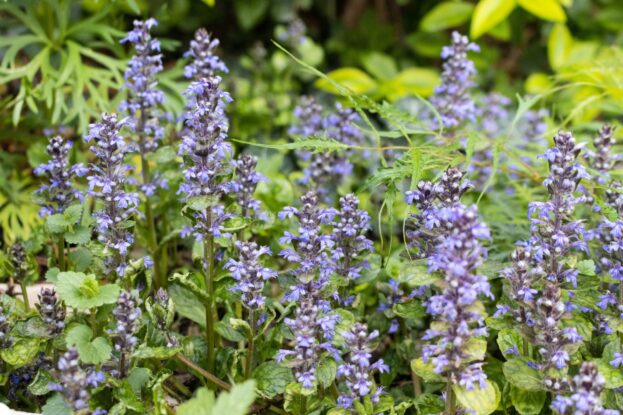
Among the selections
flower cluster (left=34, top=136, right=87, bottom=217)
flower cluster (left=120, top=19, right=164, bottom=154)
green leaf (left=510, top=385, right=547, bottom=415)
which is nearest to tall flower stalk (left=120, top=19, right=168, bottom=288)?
flower cluster (left=120, top=19, right=164, bottom=154)

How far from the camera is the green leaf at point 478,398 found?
223 cm

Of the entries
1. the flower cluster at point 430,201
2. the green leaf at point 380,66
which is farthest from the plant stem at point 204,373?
the green leaf at point 380,66

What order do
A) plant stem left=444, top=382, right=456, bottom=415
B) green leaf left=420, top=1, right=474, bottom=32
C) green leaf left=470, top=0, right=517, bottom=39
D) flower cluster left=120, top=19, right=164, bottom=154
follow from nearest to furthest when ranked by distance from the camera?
plant stem left=444, top=382, right=456, bottom=415 → flower cluster left=120, top=19, right=164, bottom=154 → green leaf left=470, top=0, right=517, bottom=39 → green leaf left=420, top=1, right=474, bottom=32

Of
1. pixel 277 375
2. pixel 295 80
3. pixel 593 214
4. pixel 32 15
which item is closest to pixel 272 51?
pixel 295 80

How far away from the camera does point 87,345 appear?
2373 mm

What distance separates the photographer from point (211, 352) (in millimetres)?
2785

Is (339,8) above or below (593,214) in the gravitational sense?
above

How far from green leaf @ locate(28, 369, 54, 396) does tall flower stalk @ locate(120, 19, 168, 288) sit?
84cm

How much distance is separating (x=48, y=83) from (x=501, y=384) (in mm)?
2467

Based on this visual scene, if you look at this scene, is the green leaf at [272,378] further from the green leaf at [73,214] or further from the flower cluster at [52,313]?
the green leaf at [73,214]

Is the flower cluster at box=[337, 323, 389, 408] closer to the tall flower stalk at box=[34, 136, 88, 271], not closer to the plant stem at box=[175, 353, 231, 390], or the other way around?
the plant stem at box=[175, 353, 231, 390]

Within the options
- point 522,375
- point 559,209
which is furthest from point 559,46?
point 522,375

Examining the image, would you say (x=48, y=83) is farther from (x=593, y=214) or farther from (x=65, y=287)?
(x=593, y=214)

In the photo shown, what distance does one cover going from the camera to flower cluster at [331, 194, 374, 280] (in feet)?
8.75
